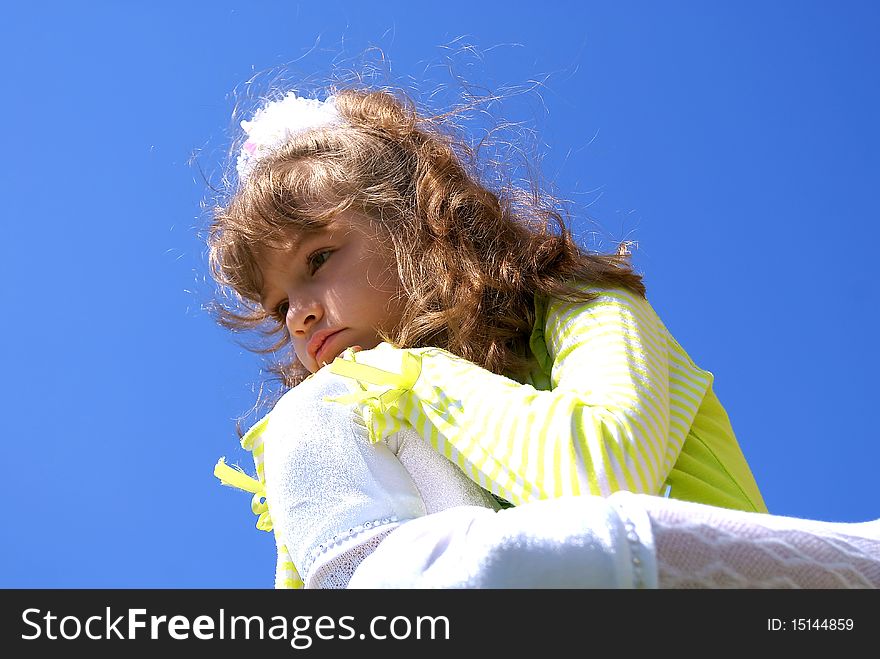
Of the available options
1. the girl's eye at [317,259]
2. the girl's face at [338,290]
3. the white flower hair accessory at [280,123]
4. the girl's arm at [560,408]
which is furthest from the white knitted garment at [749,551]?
the white flower hair accessory at [280,123]

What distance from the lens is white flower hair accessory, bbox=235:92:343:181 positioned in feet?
8.62

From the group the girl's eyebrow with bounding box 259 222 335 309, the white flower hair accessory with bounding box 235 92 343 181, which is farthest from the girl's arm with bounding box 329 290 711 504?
the white flower hair accessory with bounding box 235 92 343 181

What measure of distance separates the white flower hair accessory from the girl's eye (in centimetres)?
43

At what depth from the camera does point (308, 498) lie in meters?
1.57

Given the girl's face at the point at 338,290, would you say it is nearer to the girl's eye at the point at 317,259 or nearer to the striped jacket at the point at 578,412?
the girl's eye at the point at 317,259

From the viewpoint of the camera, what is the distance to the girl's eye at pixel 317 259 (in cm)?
229

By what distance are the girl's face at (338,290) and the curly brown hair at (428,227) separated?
3 cm

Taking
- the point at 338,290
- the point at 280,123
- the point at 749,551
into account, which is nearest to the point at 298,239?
the point at 338,290

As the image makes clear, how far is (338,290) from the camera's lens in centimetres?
223
